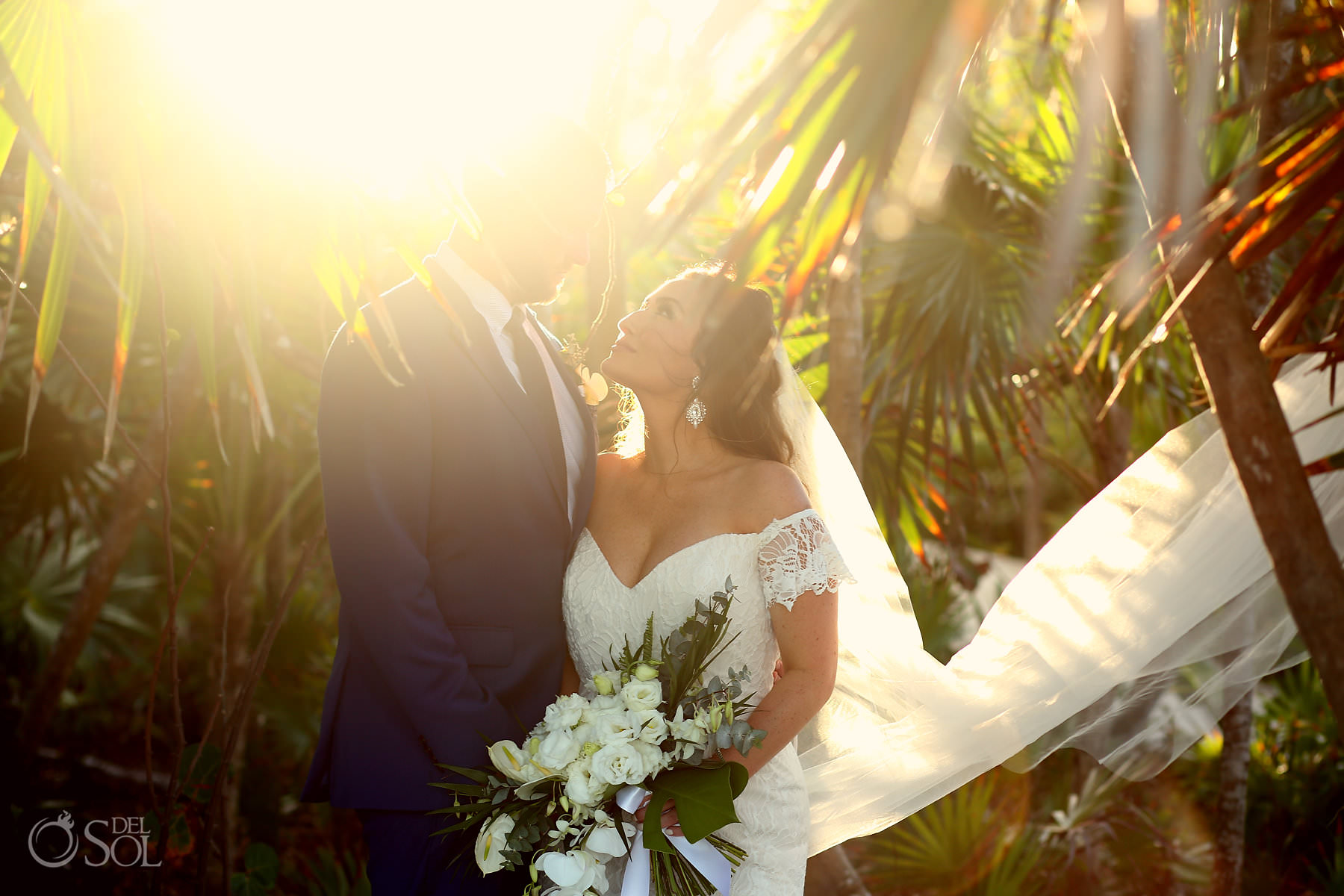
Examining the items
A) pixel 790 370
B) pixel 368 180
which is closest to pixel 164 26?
pixel 368 180

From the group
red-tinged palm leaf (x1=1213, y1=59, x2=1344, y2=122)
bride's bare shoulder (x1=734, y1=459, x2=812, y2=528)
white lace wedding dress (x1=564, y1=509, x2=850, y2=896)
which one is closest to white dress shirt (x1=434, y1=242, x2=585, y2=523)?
→ white lace wedding dress (x1=564, y1=509, x2=850, y2=896)

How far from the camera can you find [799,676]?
6.97 ft

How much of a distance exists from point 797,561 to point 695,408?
1.71 ft

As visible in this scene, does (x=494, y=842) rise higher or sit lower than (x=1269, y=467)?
lower

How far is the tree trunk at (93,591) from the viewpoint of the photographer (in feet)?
13.7

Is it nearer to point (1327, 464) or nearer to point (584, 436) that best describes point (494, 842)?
point (584, 436)

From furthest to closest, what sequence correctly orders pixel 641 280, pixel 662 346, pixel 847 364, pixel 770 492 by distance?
1. pixel 641 280
2. pixel 847 364
3. pixel 662 346
4. pixel 770 492

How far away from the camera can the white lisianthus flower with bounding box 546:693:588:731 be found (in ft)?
6.23

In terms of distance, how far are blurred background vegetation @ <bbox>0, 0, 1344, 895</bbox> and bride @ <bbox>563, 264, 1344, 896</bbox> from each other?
0.29m

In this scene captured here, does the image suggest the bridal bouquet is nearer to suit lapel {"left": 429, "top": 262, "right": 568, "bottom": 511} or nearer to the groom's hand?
the groom's hand

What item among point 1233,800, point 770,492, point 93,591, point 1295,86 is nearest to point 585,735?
point 770,492

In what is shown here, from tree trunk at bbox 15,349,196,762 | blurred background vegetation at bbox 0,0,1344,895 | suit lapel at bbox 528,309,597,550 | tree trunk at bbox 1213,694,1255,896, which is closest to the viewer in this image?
blurred background vegetation at bbox 0,0,1344,895

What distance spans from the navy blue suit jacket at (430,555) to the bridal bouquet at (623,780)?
120 mm

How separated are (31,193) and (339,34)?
63 centimetres
